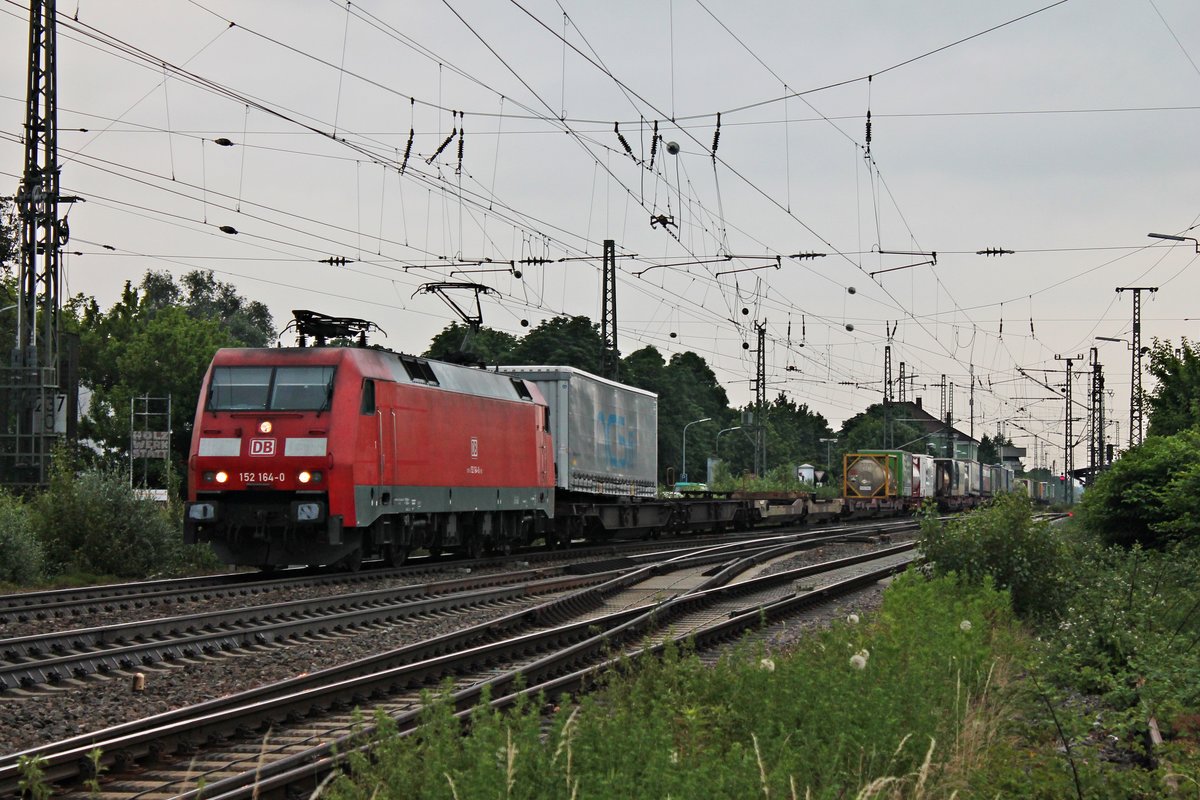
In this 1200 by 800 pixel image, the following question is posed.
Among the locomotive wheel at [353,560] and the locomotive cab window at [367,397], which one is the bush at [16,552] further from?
the locomotive cab window at [367,397]

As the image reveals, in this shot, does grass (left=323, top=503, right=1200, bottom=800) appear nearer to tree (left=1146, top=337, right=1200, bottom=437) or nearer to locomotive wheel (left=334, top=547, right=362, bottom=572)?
locomotive wheel (left=334, top=547, right=362, bottom=572)

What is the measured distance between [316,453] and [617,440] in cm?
1419

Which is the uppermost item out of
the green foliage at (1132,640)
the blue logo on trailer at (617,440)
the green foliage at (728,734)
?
the blue logo on trailer at (617,440)

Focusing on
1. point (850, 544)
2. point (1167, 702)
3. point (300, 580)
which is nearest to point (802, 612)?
point (300, 580)

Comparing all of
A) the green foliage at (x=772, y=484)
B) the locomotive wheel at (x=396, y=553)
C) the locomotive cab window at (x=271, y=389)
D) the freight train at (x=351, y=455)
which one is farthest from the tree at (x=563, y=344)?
the locomotive cab window at (x=271, y=389)

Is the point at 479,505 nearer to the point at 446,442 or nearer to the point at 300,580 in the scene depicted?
the point at 446,442

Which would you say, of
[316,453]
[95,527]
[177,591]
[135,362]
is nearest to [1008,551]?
[316,453]

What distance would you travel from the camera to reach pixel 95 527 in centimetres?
2025

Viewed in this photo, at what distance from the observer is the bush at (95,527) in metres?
20.3

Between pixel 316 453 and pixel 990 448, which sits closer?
pixel 316 453

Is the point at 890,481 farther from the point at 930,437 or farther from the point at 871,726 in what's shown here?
the point at 930,437

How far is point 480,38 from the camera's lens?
18.0 metres

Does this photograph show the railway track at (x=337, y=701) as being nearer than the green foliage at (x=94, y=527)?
Yes

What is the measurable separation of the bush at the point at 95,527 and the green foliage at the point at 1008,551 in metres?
11.9
